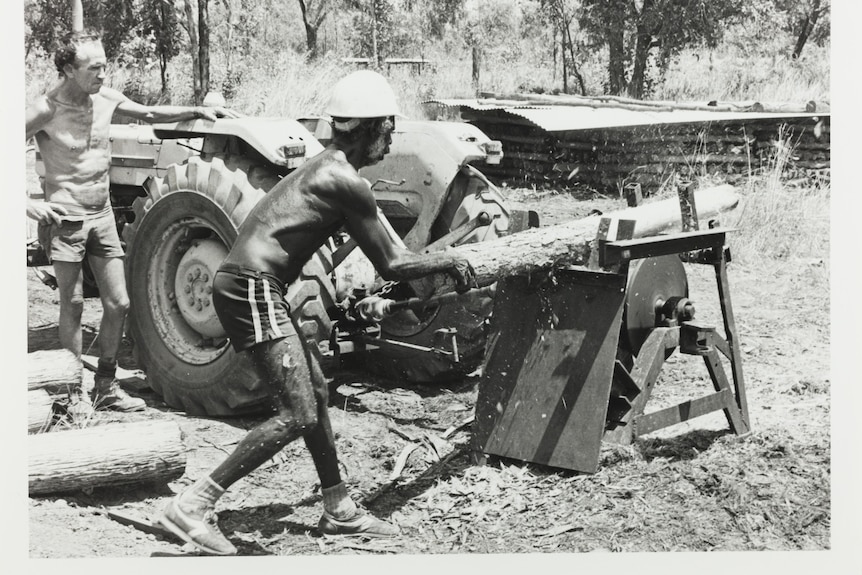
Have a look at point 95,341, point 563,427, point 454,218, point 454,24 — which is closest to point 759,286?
point 454,218

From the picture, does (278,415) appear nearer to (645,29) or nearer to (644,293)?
(644,293)

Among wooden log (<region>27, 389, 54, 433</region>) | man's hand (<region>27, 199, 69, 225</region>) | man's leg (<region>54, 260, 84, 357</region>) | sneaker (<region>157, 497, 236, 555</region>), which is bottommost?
sneaker (<region>157, 497, 236, 555</region>)

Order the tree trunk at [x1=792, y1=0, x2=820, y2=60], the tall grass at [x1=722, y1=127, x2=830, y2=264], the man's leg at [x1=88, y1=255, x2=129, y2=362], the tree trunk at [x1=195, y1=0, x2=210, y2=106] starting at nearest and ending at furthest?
the man's leg at [x1=88, y1=255, x2=129, y2=362] → the tall grass at [x1=722, y1=127, x2=830, y2=264] → the tree trunk at [x1=792, y1=0, x2=820, y2=60] → the tree trunk at [x1=195, y1=0, x2=210, y2=106]

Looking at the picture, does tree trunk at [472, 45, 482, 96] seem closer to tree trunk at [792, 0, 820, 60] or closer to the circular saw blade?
tree trunk at [792, 0, 820, 60]

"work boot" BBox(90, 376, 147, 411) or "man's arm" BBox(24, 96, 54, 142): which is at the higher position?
"man's arm" BBox(24, 96, 54, 142)

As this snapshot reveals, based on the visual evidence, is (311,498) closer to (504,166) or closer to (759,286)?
(759,286)

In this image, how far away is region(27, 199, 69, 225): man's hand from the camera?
16.4 feet

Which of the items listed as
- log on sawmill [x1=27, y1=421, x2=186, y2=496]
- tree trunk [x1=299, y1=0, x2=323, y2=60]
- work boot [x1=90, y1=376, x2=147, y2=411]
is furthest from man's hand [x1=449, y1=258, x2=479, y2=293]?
tree trunk [x1=299, y1=0, x2=323, y2=60]

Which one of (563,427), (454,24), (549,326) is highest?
(454,24)

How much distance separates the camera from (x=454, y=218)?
5875mm

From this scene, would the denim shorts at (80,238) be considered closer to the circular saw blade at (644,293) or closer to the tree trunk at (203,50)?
the circular saw blade at (644,293)

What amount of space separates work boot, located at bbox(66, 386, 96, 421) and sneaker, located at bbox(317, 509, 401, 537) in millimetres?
1600

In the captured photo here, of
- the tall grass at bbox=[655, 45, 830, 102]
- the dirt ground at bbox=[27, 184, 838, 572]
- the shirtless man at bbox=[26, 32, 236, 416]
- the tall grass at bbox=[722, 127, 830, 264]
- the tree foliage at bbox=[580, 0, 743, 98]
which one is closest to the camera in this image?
the dirt ground at bbox=[27, 184, 838, 572]

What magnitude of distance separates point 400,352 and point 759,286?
337 centimetres
